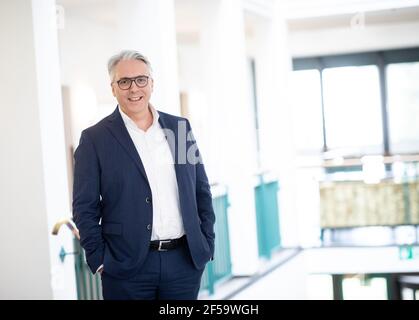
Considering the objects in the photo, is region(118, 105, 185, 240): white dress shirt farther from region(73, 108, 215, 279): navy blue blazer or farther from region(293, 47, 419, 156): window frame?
region(293, 47, 419, 156): window frame

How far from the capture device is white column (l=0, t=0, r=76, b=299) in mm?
3094

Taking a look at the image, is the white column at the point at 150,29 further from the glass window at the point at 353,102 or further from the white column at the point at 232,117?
the white column at the point at 232,117

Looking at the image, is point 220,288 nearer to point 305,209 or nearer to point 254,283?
point 254,283

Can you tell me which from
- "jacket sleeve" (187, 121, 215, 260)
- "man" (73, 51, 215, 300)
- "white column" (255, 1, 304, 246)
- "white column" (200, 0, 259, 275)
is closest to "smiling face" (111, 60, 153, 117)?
"man" (73, 51, 215, 300)

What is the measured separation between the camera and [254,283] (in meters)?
5.96

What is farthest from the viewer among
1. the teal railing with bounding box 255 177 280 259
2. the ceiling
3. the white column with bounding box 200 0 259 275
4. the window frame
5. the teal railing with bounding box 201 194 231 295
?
the teal railing with bounding box 255 177 280 259

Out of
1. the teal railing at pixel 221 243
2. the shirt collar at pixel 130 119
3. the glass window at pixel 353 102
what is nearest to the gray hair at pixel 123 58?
the shirt collar at pixel 130 119

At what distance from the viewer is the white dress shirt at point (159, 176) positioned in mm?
2148

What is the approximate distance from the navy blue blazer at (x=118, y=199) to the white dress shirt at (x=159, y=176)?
0.02 metres

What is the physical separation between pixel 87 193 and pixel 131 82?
36 centimetres

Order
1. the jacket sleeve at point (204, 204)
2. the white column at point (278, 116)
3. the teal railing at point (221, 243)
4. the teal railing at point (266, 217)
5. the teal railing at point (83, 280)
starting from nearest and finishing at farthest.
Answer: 1. the jacket sleeve at point (204, 204)
2. the teal railing at point (83, 280)
3. the teal railing at point (221, 243)
4. the teal railing at point (266, 217)
5. the white column at point (278, 116)

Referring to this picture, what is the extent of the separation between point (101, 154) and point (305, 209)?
20.8 feet

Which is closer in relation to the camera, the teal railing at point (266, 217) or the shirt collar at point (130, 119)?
the shirt collar at point (130, 119)
